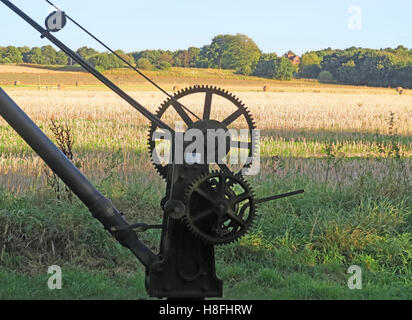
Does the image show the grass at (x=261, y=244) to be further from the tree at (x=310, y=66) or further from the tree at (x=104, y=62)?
the tree at (x=310, y=66)

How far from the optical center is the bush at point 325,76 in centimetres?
7319

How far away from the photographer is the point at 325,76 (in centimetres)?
7375

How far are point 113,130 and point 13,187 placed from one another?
8.72 metres

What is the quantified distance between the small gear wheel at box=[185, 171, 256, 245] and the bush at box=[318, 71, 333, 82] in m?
70.4

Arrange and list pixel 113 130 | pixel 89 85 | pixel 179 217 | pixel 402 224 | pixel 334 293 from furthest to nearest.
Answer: pixel 89 85 < pixel 113 130 < pixel 402 224 < pixel 334 293 < pixel 179 217

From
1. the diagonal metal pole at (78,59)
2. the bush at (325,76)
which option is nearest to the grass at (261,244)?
the diagonal metal pole at (78,59)

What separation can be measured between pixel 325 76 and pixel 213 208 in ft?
235

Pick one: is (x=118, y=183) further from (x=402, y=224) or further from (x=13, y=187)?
(x=402, y=224)

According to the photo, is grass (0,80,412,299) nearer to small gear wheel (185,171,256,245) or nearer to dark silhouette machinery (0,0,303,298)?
dark silhouette machinery (0,0,303,298)

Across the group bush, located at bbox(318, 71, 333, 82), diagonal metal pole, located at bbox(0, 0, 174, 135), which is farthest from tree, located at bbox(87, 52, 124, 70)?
diagonal metal pole, located at bbox(0, 0, 174, 135)

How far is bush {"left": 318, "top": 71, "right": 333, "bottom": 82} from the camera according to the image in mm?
73188
